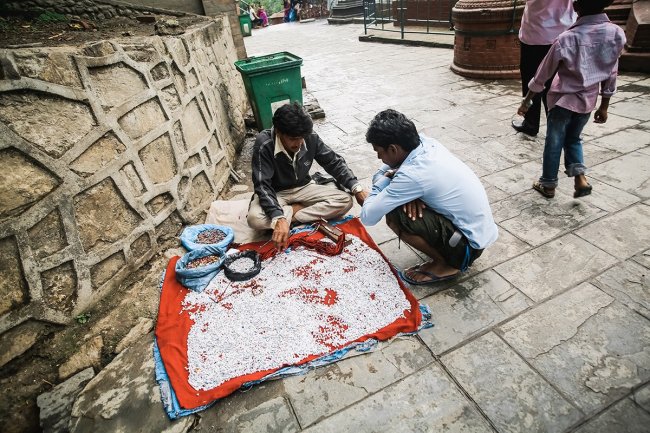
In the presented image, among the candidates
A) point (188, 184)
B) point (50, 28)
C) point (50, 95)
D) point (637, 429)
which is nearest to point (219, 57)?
point (50, 28)

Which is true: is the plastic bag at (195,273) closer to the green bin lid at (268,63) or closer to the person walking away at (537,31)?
the green bin lid at (268,63)

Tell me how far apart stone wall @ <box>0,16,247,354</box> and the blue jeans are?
11.4 ft

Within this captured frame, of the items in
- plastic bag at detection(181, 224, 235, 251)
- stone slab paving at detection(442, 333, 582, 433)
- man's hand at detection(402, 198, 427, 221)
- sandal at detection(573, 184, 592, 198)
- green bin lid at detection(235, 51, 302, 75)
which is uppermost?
green bin lid at detection(235, 51, 302, 75)

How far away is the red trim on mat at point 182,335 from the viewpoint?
6.74 ft

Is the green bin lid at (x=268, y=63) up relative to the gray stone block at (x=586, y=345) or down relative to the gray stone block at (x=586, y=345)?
up

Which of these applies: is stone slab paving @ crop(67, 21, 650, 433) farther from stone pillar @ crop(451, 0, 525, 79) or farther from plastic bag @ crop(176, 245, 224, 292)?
stone pillar @ crop(451, 0, 525, 79)

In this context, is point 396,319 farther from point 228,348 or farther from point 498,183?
point 498,183

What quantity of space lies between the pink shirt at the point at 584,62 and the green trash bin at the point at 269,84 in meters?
3.19

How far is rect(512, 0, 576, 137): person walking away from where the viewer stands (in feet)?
13.7

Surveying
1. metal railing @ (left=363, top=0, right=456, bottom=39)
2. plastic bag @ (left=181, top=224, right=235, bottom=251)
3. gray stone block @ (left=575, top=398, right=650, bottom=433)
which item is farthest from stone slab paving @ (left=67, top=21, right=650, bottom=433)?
metal railing @ (left=363, top=0, right=456, bottom=39)

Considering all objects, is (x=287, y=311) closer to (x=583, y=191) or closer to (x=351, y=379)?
(x=351, y=379)

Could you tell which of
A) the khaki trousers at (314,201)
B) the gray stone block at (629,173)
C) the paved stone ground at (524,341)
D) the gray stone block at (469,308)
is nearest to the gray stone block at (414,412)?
the paved stone ground at (524,341)

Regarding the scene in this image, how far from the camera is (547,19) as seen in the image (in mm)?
4211

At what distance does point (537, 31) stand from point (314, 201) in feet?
11.8
